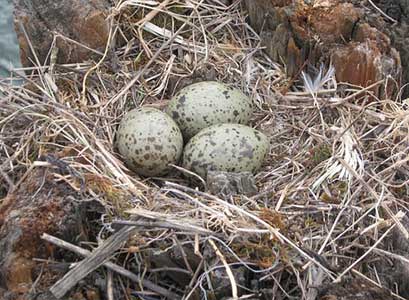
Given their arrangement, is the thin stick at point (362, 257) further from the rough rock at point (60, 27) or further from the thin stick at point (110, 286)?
the rough rock at point (60, 27)

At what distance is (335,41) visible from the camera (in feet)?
11.7

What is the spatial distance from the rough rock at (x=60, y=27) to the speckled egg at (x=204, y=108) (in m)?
0.53

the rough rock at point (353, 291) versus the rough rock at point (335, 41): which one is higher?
the rough rock at point (335, 41)

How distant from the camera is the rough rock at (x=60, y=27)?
12.1 feet

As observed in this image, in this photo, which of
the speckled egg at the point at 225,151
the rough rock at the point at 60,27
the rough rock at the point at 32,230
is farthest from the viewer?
the rough rock at the point at 60,27

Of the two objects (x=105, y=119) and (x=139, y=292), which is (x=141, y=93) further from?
(x=139, y=292)

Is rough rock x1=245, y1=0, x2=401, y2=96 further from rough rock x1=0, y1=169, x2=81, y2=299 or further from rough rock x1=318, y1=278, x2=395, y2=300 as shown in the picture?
rough rock x1=0, y1=169, x2=81, y2=299

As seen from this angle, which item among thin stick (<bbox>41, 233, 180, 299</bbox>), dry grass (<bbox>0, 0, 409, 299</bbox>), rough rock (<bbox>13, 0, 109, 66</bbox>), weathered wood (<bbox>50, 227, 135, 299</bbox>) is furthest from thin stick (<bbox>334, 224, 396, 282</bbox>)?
rough rock (<bbox>13, 0, 109, 66</bbox>)

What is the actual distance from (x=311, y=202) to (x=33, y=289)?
1020mm

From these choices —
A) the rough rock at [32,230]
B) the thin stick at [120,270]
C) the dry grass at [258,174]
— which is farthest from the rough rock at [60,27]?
the thin stick at [120,270]

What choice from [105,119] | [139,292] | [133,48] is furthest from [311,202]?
[133,48]

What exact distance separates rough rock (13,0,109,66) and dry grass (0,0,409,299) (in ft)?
0.24

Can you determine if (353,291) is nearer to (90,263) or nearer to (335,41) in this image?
(90,263)

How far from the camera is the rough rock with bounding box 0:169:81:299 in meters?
2.66
